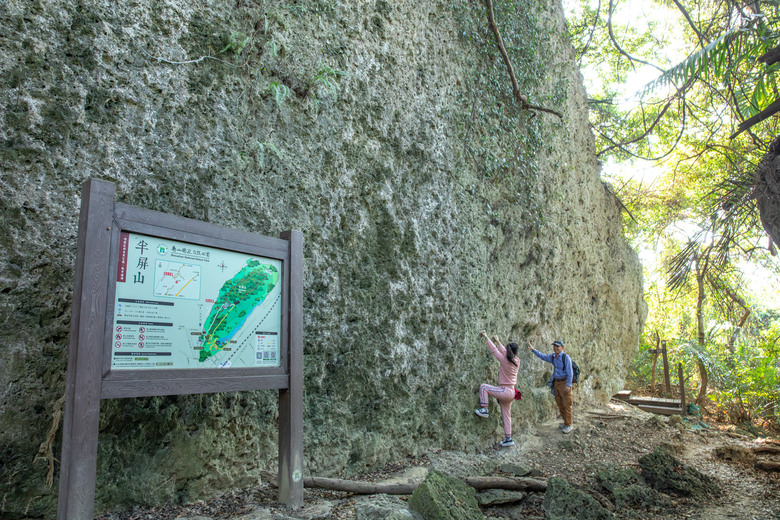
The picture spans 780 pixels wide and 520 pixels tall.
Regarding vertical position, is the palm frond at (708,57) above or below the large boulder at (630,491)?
above

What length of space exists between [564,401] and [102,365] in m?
6.46

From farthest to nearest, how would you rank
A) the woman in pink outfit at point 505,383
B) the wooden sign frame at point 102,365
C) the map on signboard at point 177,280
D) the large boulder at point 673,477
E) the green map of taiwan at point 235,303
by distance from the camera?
the woman in pink outfit at point 505,383 < the large boulder at point 673,477 < the green map of taiwan at point 235,303 < the map on signboard at point 177,280 < the wooden sign frame at point 102,365

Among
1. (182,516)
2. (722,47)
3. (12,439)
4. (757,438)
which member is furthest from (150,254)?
(757,438)

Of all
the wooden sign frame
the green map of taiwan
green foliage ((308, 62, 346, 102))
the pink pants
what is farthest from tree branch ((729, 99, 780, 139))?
the wooden sign frame

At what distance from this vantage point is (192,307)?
276 centimetres

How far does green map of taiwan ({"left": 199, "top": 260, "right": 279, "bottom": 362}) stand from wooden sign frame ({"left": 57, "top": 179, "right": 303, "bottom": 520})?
13 cm

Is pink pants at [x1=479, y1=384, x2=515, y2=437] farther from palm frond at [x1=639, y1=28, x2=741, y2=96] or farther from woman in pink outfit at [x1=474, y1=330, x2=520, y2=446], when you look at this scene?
palm frond at [x1=639, y1=28, x2=741, y2=96]

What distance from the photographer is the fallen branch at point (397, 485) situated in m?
3.45

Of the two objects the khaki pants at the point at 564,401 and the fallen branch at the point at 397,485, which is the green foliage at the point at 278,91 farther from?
the khaki pants at the point at 564,401

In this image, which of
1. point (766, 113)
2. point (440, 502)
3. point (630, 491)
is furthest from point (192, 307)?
point (766, 113)

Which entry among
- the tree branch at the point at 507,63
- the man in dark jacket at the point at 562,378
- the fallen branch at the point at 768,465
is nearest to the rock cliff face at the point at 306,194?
the tree branch at the point at 507,63

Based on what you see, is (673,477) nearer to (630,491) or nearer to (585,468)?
(630,491)

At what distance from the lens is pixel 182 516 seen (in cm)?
294

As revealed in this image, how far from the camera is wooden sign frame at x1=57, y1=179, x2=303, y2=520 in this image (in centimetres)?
219
